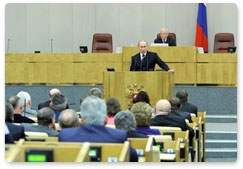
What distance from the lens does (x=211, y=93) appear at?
12203 millimetres

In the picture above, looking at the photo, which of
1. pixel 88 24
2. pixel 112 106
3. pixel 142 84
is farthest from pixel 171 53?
pixel 112 106

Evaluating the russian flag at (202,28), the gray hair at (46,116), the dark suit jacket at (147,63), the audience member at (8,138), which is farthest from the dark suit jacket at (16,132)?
the russian flag at (202,28)

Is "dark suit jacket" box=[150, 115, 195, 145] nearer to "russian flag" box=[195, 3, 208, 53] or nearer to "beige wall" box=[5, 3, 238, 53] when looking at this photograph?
"russian flag" box=[195, 3, 208, 53]

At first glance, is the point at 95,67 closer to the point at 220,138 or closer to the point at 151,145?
the point at 220,138

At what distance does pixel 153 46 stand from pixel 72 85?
1.59 metres

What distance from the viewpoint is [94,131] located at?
4.81m

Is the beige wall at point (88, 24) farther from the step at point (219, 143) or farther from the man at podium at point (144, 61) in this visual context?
the step at point (219, 143)

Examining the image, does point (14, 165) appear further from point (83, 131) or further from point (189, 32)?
point (189, 32)

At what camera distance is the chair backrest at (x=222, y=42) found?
14172 mm

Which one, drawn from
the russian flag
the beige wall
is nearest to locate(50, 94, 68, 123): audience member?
the russian flag

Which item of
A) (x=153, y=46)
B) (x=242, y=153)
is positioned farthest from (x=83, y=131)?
(x=153, y=46)

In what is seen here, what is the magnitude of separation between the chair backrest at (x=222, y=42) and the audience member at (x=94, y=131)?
9.51 metres

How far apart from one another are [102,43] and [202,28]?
2.38 m

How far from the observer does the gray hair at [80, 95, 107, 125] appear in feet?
16.1
